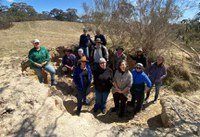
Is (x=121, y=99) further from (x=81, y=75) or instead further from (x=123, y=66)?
(x=81, y=75)

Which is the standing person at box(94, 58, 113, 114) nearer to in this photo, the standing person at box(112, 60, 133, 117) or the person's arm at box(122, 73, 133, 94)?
the standing person at box(112, 60, 133, 117)

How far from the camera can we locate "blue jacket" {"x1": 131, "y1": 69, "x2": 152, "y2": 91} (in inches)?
228

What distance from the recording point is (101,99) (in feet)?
20.6

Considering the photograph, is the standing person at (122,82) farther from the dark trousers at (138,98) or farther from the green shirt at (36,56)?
the green shirt at (36,56)

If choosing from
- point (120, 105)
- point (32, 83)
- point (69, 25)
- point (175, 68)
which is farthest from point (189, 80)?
point (69, 25)

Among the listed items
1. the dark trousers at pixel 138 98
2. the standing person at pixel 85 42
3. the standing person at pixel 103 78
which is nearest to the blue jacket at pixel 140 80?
the dark trousers at pixel 138 98

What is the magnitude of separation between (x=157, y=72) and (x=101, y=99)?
180cm

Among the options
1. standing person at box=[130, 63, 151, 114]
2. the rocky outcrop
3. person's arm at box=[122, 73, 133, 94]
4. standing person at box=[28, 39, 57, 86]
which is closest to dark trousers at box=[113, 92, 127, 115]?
person's arm at box=[122, 73, 133, 94]

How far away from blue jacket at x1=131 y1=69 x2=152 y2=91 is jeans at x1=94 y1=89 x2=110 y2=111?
31.2 inches

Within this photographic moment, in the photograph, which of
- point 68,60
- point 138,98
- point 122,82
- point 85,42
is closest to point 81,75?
point 122,82

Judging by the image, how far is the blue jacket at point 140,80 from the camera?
5781mm

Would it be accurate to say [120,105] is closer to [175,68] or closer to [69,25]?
[175,68]

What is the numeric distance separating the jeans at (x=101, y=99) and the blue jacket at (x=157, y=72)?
5.15 feet

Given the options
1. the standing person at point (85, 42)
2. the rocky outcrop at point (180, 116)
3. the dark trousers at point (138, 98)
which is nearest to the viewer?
the rocky outcrop at point (180, 116)
